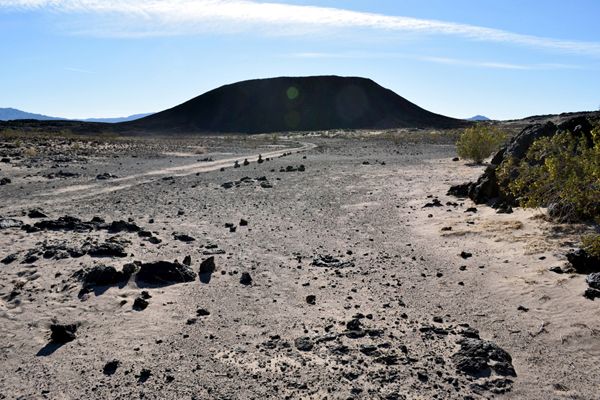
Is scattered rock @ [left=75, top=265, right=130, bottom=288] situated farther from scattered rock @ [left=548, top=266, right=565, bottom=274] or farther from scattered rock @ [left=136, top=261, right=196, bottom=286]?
scattered rock @ [left=548, top=266, right=565, bottom=274]

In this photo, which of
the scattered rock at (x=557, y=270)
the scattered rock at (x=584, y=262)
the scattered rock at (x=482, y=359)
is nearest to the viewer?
the scattered rock at (x=482, y=359)

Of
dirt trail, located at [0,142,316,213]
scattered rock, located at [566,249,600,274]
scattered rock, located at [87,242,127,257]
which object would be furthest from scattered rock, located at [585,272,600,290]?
dirt trail, located at [0,142,316,213]

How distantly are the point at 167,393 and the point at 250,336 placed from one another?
53.3 inches

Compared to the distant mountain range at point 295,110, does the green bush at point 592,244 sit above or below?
below

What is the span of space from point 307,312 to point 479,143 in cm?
2283

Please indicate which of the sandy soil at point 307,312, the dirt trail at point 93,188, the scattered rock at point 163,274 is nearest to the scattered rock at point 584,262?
the sandy soil at point 307,312

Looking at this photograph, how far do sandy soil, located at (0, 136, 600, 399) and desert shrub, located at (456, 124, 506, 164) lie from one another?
15.3m

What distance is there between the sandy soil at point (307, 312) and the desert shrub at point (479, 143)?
1533cm

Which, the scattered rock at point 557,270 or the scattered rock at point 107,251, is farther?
the scattered rock at point 107,251

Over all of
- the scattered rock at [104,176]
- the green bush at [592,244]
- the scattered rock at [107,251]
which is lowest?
the scattered rock at [107,251]

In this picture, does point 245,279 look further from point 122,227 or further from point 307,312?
point 122,227

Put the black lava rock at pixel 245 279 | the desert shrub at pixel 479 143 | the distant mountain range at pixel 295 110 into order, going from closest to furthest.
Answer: the black lava rock at pixel 245 279 < the desert shrub at pixel 479 143 < the distant mountain range at pixel 295 110

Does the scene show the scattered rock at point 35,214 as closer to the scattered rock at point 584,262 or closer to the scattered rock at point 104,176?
the scattered rock at point 104,176

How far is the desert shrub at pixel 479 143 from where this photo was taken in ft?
88.1
